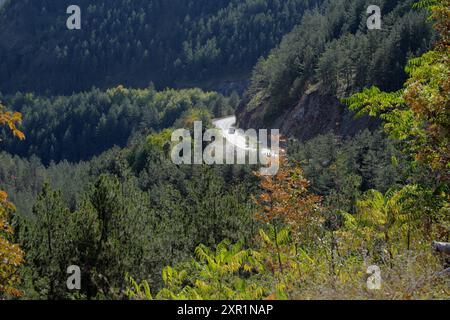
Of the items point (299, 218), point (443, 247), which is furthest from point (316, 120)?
point (443, 247)

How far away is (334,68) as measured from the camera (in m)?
70.2

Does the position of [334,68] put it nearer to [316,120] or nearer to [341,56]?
[341,56]

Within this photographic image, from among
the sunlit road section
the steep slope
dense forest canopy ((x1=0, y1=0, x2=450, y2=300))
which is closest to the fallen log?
dense forest canopy ((x1=0, y1=0, x2=450, y2=300))

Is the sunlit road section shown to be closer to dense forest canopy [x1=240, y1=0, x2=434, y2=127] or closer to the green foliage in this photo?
dense forest canopy [x1=240, y1=0, x2=434, y2=127]

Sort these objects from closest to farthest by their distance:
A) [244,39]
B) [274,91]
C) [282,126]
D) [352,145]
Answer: [352,145], [282,126], [274,91], [244,39]

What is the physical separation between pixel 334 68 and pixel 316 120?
6461 millimetres

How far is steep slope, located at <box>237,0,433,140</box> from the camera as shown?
214 feet

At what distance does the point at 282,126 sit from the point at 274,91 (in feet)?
27.6

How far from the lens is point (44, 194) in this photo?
68.3 feet

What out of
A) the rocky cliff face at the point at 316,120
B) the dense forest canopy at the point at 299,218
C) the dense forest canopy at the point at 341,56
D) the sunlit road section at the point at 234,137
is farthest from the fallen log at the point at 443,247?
the rocky cliff face at the point at 316,120
